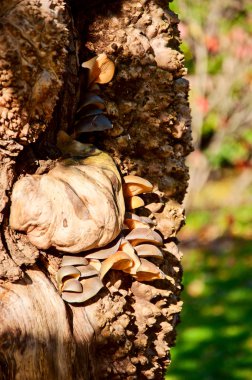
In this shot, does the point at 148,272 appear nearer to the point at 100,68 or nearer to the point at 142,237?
the point at 142,237

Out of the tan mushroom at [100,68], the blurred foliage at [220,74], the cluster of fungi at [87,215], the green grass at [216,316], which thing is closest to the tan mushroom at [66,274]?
the cluster of fungi at [87,215]

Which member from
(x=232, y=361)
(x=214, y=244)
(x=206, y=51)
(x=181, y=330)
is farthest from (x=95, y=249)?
(x=206, y=51)

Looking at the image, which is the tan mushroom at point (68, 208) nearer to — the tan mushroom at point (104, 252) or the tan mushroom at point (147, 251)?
the tan mushroom at point (104, 252)

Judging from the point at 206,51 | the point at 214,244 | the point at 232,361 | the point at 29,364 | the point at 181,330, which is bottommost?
the point at 214,244

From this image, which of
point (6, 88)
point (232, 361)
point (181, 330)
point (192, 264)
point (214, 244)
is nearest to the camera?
point (6, 88)

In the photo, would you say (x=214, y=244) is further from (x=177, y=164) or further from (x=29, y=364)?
(x=29, y=364)

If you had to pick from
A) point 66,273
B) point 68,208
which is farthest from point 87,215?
point 66,273

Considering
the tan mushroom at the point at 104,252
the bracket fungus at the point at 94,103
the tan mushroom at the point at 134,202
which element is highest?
the bracket fungus at the point at 94,103

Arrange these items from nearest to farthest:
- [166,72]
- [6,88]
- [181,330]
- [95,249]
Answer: [6,88] → [95,249] → [166,72] → [181,330]
